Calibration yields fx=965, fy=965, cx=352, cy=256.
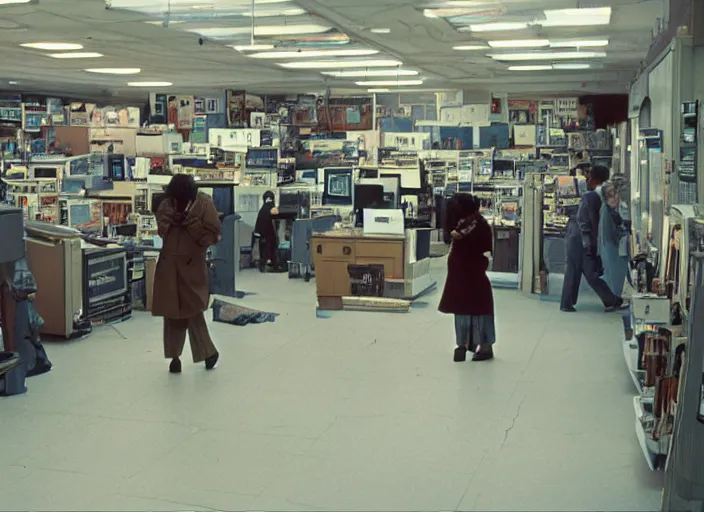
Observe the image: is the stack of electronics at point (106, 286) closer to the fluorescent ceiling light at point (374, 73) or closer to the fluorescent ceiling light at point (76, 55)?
the fluorescent ceiling light at point (76, 55)

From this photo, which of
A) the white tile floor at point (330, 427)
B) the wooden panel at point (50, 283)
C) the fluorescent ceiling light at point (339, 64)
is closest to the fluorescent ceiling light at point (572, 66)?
the fluorescent ceiling light at point (339, 64)

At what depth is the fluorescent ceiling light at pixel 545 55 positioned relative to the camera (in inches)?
513

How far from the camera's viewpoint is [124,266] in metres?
9.39

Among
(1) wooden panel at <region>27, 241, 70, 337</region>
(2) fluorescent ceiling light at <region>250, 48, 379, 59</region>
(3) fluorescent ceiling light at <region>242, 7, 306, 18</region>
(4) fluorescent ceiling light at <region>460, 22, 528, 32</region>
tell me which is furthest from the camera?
(2) fluorescent ceiling light at <region>250, 48, 379, 59</region>

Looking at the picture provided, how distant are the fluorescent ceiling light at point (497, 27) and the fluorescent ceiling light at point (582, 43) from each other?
5.12 feet

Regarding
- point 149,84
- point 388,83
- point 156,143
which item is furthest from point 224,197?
point 149,84

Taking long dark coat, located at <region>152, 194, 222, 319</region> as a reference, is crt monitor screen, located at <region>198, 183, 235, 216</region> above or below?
above

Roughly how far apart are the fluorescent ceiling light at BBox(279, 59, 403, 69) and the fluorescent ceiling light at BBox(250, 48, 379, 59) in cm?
88

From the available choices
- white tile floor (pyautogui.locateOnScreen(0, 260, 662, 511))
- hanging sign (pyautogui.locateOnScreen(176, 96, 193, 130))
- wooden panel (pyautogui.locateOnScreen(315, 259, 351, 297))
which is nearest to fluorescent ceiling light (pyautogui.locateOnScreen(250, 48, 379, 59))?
wooden panel (pyautogui.locateOnScreen(315, 259, 351, 297))

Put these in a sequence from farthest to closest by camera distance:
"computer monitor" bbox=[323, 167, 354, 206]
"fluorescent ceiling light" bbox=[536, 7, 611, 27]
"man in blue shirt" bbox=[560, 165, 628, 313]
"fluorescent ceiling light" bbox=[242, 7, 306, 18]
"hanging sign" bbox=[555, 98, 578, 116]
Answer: "hanging sign" bbox=[555, 98, 578, 116]
"computer monitor" bbox=[323, 167, 354, 206]
"man in blue shirt" bbox=[560, 165, 628, 313]
"fluorescent ceiling light" bbox=[536, 7, 611, 27]
"fluorescent ceiling light" bbox=[242, 7, 306, 18]

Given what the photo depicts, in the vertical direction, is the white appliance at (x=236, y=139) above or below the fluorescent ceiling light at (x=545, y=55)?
below

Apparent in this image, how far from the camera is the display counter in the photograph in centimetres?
1029

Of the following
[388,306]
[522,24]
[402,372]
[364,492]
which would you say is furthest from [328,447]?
[522,24]

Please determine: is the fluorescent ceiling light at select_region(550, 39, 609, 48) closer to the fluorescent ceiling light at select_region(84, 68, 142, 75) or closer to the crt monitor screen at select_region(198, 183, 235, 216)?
the crt monitor screen at select_region(198, 183, 235, 216)
